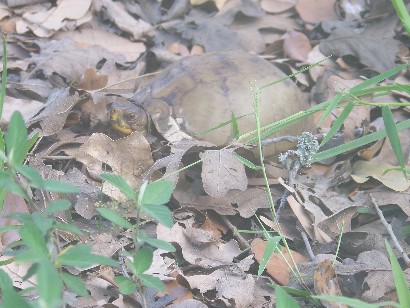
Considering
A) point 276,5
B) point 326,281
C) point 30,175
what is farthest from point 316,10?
point 30,175

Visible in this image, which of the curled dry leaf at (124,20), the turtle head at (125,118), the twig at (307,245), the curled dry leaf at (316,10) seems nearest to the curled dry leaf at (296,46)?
the curled dry leaf at (316,10)

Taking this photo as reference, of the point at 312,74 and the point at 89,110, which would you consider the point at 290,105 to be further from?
the point at 89,110

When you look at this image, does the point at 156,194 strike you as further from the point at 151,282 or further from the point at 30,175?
the point at 30,175

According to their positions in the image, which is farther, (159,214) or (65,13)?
(65,13)

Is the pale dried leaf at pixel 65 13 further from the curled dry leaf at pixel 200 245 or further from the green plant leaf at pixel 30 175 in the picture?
the green plant leaf at pixel 30 175

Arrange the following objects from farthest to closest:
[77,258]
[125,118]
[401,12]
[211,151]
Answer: [125,118] < [211,151] < [401,12] < [77,258]

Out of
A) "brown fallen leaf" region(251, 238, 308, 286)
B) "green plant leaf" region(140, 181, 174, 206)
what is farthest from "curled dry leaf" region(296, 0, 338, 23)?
"green plant leaf" region(140, 181, 174, 206)

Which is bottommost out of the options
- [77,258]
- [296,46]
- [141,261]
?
[296,46]
